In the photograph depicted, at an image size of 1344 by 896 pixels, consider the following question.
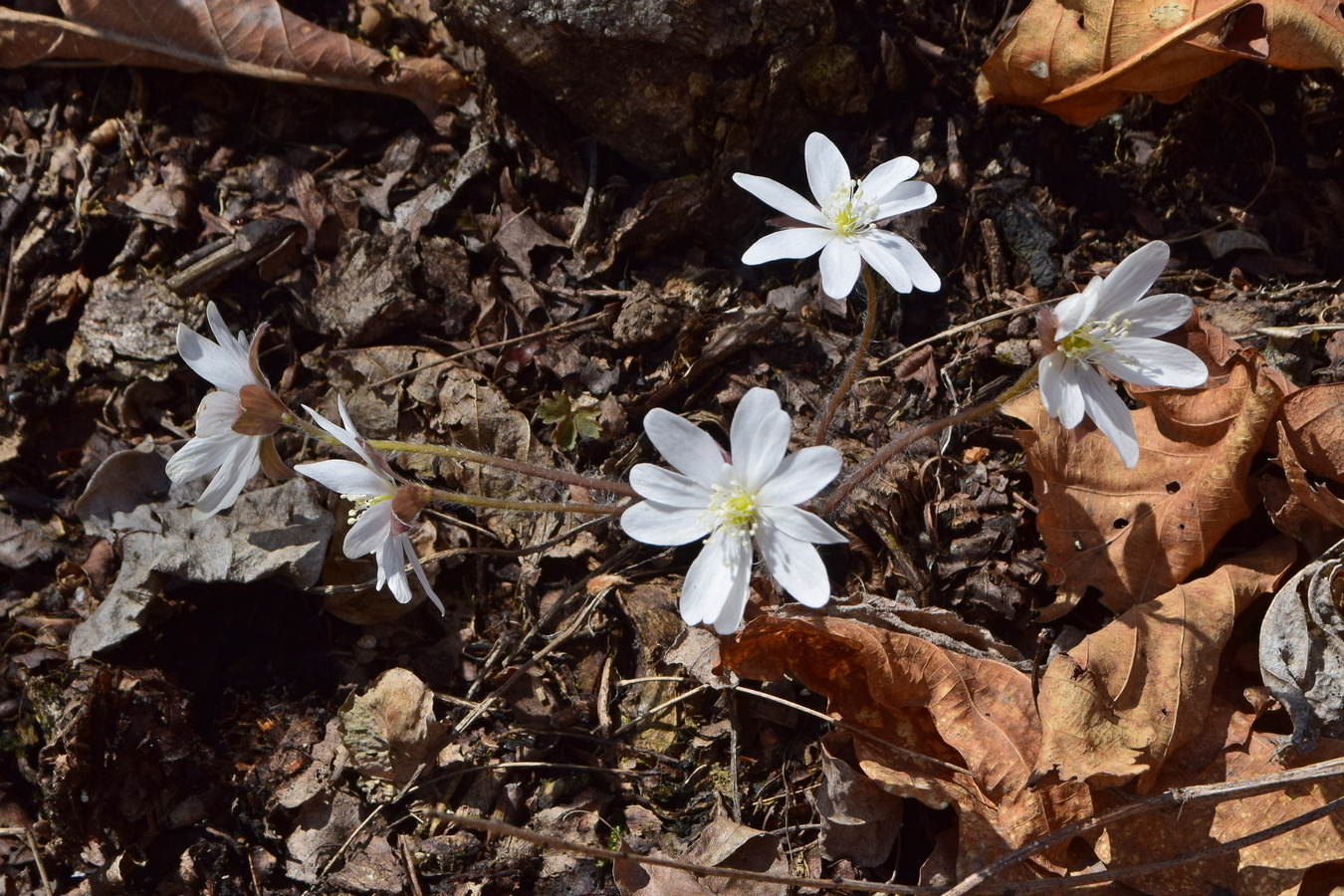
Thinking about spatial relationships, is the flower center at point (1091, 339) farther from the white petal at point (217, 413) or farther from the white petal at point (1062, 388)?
the white petal at point (217, 413)

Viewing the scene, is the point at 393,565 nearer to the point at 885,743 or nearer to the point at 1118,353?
the point at 885,743

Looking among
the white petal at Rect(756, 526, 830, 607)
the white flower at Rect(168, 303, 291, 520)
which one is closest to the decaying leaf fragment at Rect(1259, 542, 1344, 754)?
the white petal at Rect(756, 526, 830, 607)

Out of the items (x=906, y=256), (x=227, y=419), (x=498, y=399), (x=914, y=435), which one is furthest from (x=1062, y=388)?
(x=227, y=419)

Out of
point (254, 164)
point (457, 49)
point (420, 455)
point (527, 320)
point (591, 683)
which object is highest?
point (457, 49)

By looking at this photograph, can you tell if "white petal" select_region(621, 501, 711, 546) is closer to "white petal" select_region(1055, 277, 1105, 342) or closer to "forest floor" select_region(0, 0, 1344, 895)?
"forest floor" select_region(0, 0, 1344, 895)

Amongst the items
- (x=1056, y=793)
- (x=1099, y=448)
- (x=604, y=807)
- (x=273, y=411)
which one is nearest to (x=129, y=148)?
(x=273, y=411)

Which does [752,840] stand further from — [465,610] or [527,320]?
[527,320]
